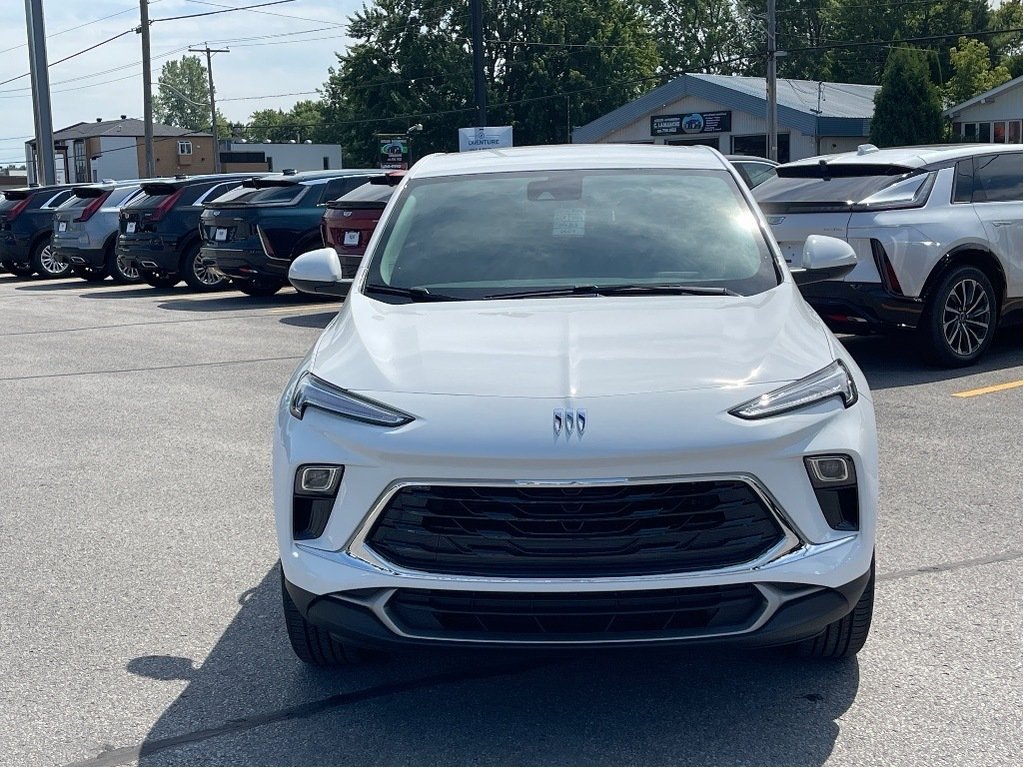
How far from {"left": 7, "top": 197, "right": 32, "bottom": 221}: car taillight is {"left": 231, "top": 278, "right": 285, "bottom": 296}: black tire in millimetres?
7817

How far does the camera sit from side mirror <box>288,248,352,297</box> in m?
5.29

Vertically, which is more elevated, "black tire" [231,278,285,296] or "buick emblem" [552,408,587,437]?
"buick emblem" [552,408,587,437]

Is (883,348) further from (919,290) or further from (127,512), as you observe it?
(127,512)

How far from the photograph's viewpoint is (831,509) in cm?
344

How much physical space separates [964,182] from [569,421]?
708cm

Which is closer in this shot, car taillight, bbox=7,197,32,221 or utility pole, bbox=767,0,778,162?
car taillight, bbox=7,197,32,221

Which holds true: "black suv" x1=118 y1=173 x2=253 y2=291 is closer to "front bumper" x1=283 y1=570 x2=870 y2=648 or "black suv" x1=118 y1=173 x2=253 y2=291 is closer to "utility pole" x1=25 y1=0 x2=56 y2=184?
"utility pole" x1=25 y1=0 x2=56 y2=184

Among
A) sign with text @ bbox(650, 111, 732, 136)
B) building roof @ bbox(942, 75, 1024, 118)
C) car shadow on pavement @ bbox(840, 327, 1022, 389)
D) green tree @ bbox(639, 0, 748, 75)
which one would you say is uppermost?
green tree @ bbox(639, 0, 748, 75)

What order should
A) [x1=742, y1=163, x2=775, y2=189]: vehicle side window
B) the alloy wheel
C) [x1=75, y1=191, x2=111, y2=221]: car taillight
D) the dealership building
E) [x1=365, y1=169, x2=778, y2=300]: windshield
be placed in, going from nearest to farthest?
[x1=365, y1=169, x2=778, y2=300]: windshield, the alloy wheel, [x1=742, y1=163, x2=775, y2=189]: vehicle side window, [x1=75, y1=191, x2=111, y2=221]: car taillight, the dealership building

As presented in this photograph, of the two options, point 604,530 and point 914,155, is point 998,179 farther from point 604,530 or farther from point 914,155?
point 604,530

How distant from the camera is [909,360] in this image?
10.1 meters

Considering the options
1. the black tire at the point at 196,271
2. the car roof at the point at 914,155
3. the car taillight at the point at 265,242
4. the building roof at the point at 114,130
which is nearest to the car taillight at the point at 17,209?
the black tire at the point at 196,271

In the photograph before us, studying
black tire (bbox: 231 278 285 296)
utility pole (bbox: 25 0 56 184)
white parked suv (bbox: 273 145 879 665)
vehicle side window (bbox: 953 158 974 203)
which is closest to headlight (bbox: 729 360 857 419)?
white parked suv (bbox: 273 145 879 665)

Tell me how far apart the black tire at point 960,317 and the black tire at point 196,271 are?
1234 cm
